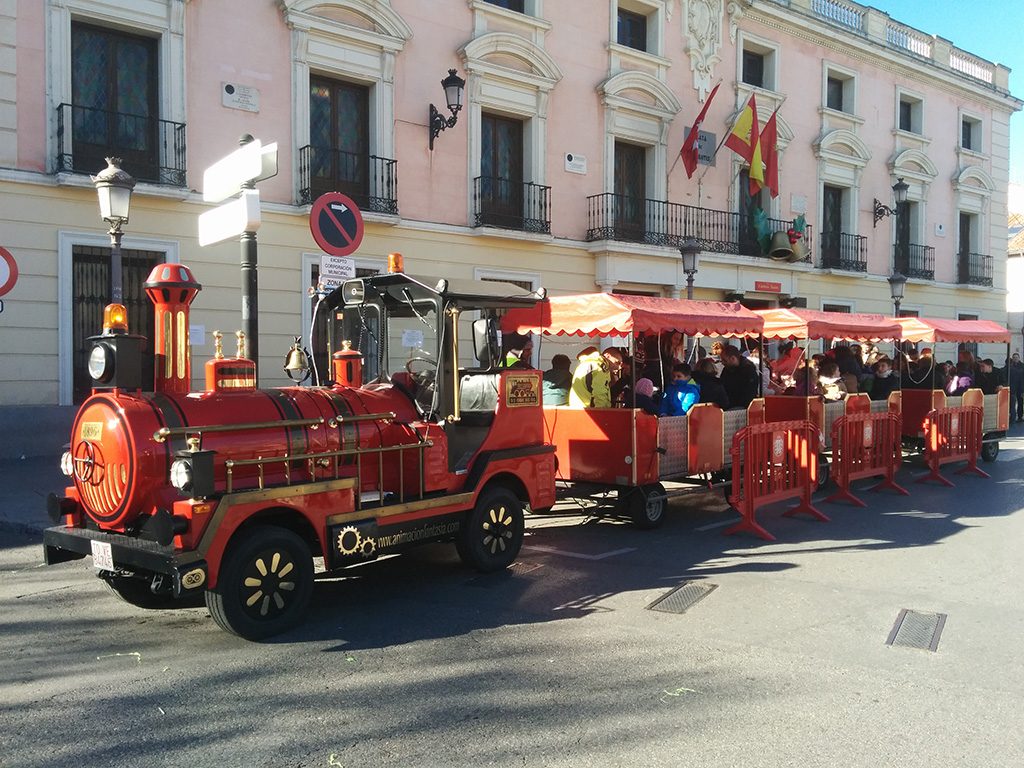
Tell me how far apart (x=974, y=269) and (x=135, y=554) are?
32016 millimetres

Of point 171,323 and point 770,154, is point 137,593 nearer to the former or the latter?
point 171,323

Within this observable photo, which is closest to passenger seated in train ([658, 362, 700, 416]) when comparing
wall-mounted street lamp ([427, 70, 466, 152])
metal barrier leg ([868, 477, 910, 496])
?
metal barrier leg ([868, 477, 910, 496])

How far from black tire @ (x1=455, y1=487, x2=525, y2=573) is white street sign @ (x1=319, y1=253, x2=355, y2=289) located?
2630mm

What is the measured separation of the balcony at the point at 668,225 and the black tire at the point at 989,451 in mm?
7893

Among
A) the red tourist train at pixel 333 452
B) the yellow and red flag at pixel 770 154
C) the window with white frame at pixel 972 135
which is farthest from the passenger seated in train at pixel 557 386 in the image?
the window with white frame at pixel 972 135

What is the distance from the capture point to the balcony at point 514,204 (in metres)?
17.7

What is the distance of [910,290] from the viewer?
27.7 metres

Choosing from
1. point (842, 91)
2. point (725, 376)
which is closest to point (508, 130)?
point (725, 376)

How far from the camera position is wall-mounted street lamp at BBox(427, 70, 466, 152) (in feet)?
52.8

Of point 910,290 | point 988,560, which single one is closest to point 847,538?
point 988,560

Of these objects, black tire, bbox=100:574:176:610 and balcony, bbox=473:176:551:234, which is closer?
black tire, bbox=100:574:176:610

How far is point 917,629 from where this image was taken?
5609mm

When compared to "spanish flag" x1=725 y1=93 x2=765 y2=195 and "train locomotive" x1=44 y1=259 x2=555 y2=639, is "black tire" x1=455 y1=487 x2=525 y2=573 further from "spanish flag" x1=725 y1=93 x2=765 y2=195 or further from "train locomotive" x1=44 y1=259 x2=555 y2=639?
"spanish flag" x1=725 y1=93 x2=765 y2=195

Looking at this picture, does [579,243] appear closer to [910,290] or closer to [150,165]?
[150,165]
